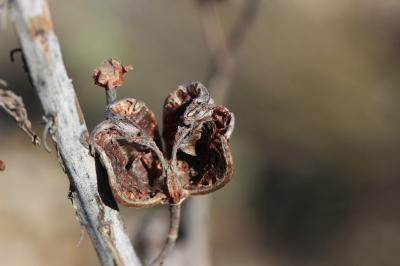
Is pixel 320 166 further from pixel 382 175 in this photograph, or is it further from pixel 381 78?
pixel 381 78

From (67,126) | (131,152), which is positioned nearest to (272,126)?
(131,152)

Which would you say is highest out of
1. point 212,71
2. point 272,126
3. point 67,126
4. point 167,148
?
point 67,126

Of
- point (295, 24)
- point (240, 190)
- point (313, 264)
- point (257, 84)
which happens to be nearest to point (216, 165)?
point (313, 264)

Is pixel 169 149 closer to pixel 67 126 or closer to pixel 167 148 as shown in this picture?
pixel 167 148

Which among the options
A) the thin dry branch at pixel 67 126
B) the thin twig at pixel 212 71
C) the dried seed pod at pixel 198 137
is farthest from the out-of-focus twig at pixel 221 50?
the thin dry branch at pixel 67 126

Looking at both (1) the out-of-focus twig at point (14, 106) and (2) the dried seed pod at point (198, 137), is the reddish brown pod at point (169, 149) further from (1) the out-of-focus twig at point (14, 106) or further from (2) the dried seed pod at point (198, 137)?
(1) the out-of-focus twig at point (14, 106)
